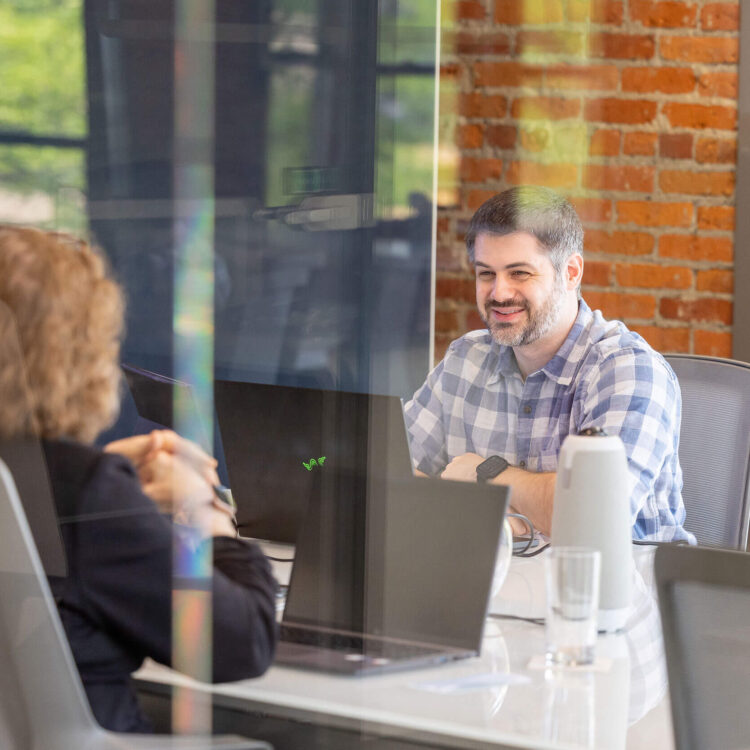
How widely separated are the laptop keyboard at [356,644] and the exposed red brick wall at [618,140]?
526 millimetres

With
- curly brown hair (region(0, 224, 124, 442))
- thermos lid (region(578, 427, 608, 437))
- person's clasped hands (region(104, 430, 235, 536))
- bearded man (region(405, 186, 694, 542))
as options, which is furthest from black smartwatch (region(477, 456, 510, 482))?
curly brown hair (region(0, 224, 124, 442))

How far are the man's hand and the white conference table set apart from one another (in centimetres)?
23

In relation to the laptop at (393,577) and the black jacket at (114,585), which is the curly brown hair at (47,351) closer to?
the black jacket at (114,585)

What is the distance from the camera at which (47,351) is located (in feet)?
2.97

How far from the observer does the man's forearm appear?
1.14 meters

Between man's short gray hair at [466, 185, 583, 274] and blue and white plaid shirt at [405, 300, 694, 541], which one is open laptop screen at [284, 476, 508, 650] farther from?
man's short gray hair at [466, 185, 583, 274]

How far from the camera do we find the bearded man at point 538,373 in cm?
144

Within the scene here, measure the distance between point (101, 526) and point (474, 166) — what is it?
913mm

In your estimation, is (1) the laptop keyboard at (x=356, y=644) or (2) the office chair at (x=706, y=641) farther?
(1) the laptop keyboard at (x=356, y=644)

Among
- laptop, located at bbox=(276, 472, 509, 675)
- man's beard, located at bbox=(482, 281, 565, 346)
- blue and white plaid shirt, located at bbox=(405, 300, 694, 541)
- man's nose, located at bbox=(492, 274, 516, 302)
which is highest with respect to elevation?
man's nose, located at bbox=(492, 274, 516, 302)

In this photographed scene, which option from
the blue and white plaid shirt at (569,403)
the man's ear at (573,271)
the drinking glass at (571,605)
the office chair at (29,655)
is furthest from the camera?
the man's ear at (573,271)

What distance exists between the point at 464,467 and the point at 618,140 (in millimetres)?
782

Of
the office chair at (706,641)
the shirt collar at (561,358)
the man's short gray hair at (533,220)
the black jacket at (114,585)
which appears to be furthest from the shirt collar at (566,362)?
the office chair at (706,641)

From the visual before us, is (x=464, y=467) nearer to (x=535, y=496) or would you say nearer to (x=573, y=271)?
(x=535, y=496)
